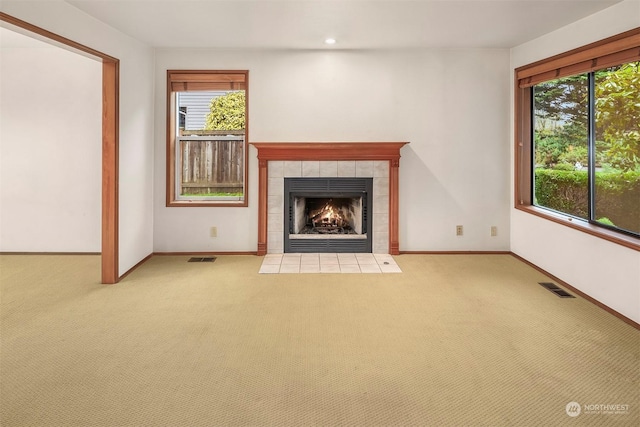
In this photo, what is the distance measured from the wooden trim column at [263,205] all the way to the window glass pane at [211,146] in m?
0.31

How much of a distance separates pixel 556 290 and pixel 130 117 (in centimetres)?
424

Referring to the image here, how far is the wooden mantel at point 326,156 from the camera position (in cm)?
472

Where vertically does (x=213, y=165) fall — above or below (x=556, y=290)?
above

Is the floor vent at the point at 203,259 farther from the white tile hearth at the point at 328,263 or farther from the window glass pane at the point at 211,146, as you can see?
the window glass pane at the point at 211,146

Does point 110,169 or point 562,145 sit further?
point 562,145

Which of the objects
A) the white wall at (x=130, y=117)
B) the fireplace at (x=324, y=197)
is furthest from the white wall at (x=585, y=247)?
the white wall at (x=130, y=117)

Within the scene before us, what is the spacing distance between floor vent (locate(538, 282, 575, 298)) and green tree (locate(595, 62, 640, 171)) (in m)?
1.09

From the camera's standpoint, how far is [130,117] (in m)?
4.09

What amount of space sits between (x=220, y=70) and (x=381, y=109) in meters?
1.88

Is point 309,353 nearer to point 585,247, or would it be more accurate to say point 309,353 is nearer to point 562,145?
point 585,247

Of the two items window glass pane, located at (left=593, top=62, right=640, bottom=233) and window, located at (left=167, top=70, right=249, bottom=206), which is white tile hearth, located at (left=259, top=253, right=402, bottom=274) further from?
window glass pane, located at (left=593, top=62, right=640, bottom=233)

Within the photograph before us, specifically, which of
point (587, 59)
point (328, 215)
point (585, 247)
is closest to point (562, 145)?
point (587, 59)

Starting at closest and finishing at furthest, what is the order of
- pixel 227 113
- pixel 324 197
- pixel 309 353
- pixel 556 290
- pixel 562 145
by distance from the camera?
pixel 309 353 → pixel 556 290 → pixel 562 145 → pixel 227 113 → pixel 324 197

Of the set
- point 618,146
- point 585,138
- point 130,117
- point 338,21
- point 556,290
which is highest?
point 338,21
